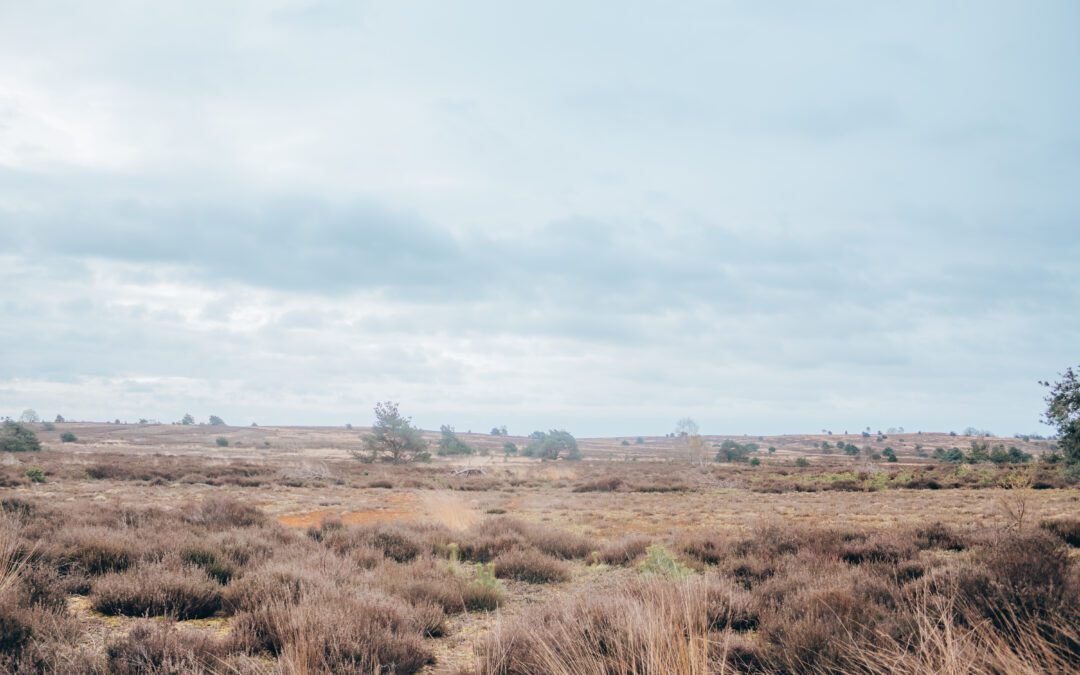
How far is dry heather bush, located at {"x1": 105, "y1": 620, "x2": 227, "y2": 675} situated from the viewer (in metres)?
4.07

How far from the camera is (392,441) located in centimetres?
6081

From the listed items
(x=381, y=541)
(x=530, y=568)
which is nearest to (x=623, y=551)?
(x=530, y=568)

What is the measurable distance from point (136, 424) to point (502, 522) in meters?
179

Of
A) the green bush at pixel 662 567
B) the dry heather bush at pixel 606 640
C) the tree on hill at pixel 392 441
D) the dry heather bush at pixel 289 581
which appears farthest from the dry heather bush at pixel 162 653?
the tree on hill at pixel 392 441

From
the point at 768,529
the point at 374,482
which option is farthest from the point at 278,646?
the point at 374,482

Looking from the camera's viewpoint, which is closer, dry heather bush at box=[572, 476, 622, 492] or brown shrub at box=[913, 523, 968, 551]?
brown shrub at box=[913, 523, 968, 551]

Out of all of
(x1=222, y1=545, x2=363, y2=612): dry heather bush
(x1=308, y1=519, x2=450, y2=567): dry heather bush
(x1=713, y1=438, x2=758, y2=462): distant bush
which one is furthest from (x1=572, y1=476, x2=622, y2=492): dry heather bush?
(x1=713, y1=438, x2=758, y2=462): distant bush

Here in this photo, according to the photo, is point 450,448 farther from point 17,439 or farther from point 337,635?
point 337,635

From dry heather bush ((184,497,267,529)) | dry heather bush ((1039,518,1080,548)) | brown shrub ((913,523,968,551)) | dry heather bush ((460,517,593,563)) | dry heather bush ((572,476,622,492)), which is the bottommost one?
dry heather bush ((572,476,622,492))

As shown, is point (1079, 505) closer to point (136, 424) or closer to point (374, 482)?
point (374, 482)

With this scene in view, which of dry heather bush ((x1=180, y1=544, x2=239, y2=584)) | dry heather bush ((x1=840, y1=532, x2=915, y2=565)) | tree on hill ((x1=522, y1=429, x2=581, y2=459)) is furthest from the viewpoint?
tree on hill ((x1=522, y1=429, x2=581, y2=459))

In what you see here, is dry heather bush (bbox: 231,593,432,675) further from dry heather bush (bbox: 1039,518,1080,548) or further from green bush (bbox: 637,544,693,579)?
dry heather bush (bbox: 1039,518,1080,548)

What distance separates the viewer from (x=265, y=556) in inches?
361

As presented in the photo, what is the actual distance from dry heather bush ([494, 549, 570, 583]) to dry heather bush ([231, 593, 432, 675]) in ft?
12.8
